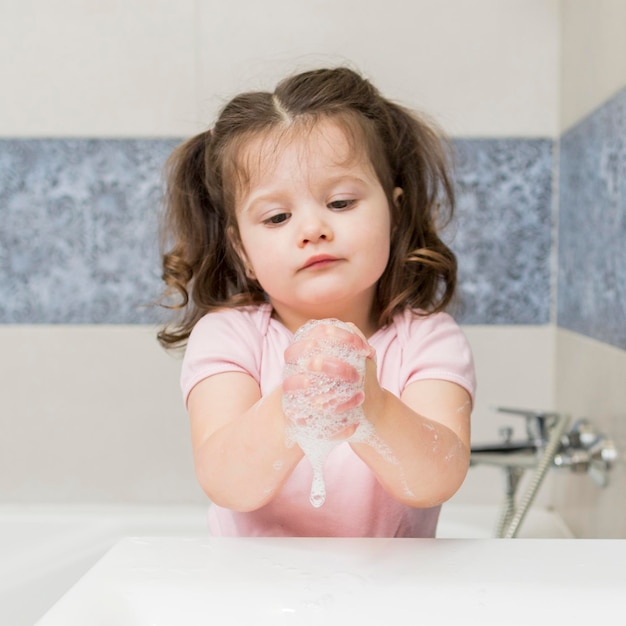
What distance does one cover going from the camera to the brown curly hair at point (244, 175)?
0.87m

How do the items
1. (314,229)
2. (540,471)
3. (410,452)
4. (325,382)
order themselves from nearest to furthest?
(325,382)
(410,452)
(314,229)
(540,471)

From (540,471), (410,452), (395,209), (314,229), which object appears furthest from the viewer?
(540,471)

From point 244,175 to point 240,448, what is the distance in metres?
0.30

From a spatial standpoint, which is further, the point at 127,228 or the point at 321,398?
the point at 127,228

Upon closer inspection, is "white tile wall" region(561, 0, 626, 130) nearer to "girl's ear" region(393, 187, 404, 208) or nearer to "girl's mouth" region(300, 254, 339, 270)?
"girl's ear" region(393, 187, 404, 208)

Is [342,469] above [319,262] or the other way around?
the other way around

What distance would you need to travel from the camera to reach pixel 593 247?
1.17 metres

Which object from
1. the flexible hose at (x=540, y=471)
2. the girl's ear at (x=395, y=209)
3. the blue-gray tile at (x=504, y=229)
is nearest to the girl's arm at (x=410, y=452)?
the girl's ear at (x=395, y=209)

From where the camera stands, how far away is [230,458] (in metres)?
0.68

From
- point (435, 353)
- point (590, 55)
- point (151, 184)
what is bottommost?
point (435, 353)

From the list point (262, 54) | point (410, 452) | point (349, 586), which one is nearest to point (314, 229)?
point (410, 452)

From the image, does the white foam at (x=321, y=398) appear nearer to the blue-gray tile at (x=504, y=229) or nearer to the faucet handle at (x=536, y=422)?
the faucet handle at (x=536, y=422)

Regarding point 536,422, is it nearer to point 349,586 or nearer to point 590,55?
point 590,55

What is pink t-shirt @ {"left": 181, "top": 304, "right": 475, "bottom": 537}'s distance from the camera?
0.82 meters
